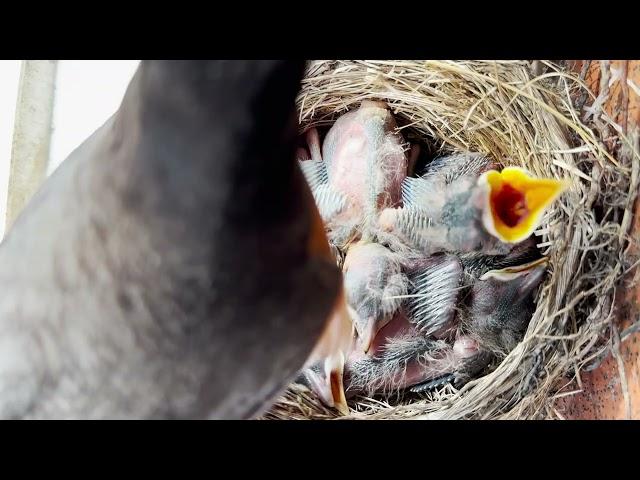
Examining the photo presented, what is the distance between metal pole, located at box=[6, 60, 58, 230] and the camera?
42.0 inches

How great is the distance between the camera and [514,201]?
86 cm

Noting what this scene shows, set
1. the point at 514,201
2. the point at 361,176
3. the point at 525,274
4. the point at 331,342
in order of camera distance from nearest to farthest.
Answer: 1. the point at 331,342
2. the point at 514,201
3. the point at 525,274
4. the point at 361,176

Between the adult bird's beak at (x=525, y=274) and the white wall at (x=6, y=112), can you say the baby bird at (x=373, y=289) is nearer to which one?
the adult bird's beak at (x=525, y=274)

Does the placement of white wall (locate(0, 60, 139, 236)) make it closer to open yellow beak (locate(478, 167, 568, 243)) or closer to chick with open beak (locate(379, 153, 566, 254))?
chick with open beak (locate(379, 153, 566, 254))

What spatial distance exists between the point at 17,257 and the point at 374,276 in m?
0.60

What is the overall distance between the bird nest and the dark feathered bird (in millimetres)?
433

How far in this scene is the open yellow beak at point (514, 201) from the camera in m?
0.80

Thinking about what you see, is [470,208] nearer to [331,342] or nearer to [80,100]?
[331,342]

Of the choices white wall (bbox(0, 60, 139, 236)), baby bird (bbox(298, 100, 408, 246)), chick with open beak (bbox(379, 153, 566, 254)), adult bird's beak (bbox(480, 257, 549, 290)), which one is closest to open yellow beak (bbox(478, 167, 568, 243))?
chick with open beak (bbox(379, 153, 566, 254))

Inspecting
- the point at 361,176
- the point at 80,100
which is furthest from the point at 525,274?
the point at 80,100

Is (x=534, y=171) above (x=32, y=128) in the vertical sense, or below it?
below

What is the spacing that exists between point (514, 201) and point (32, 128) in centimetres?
98

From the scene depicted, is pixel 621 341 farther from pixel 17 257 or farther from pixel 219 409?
pixel 17 257

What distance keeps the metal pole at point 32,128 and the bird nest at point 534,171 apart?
0.55 m
